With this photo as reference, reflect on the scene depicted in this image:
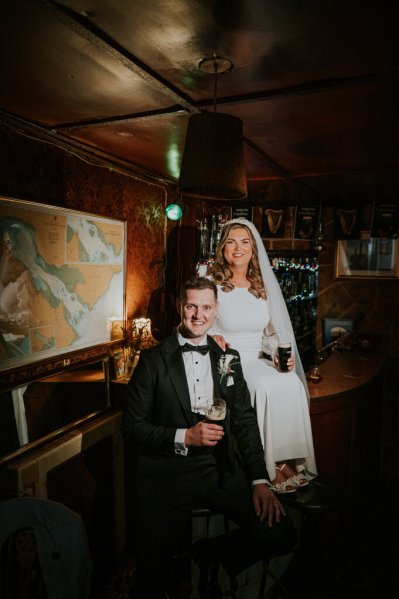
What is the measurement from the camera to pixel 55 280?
3.48m

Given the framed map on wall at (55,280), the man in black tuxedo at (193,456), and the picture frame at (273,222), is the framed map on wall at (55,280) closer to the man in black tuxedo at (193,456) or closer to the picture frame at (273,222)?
the man in black tuxedo at (193,456)

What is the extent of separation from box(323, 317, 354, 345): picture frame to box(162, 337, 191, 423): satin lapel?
4306 millimetres

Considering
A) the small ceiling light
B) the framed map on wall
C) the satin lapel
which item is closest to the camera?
the satin lapel

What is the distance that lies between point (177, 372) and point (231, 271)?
1.19m

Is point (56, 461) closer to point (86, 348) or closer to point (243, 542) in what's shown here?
point (86, 348)

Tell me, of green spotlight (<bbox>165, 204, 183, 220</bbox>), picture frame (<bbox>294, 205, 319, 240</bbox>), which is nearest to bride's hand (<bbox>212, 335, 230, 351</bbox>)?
green spotlight (<bbox>165, 204, 183, 220</bbox>)

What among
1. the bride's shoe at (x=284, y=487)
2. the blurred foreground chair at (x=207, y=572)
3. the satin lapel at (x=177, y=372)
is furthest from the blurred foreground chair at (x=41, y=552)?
the bride's shoe at (x=284, y=487)

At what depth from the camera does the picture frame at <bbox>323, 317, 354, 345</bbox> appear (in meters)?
6.45

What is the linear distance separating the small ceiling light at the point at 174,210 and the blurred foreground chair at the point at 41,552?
3690mm

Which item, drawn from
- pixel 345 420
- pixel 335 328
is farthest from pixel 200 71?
pixel 335 328

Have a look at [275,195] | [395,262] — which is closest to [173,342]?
[275,195]

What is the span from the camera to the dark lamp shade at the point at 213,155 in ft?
6.79

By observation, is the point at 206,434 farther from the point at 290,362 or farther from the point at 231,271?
the point at 231,271

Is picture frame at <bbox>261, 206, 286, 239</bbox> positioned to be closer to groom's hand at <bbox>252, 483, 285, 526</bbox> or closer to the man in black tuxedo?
the man in black tuxedo
